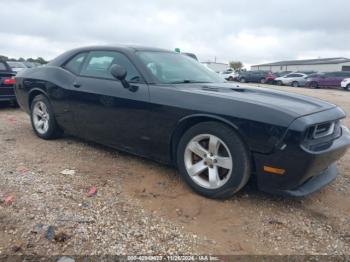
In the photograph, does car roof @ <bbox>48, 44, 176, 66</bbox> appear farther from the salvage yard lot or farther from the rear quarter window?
the rear quarter window

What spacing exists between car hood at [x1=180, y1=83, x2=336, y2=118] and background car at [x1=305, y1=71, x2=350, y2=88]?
89.2 ft

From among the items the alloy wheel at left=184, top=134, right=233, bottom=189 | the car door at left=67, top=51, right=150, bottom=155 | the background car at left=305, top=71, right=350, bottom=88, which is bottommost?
the background car at left=305, top=71, right=350, bottom=88

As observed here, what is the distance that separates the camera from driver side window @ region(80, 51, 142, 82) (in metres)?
3.87

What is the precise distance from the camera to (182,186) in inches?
140

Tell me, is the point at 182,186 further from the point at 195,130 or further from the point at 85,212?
the point at 85,212

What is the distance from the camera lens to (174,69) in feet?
13.3

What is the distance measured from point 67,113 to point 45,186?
4.73ft

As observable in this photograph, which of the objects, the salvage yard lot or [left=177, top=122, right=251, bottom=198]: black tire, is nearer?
the salvage yard lot

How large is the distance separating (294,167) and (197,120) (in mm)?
1017

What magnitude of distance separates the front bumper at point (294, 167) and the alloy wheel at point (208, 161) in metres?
0.32

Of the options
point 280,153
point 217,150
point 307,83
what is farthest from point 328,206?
point 307,83

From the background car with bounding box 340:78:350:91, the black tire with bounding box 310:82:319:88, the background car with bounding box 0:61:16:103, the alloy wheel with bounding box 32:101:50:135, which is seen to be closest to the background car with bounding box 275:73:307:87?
the black tire with bounding box 310:82:319:88

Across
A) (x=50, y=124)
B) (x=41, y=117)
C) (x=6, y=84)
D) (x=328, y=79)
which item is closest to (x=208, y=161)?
(x=50, y=124)

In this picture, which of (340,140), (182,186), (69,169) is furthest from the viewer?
(69,169)
